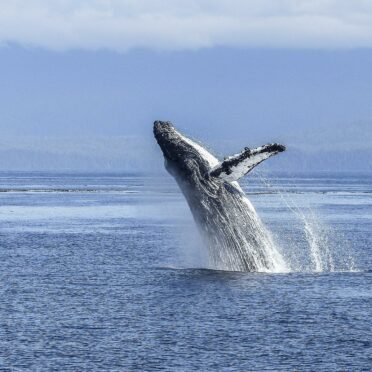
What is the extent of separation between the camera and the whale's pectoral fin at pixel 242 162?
25.8m

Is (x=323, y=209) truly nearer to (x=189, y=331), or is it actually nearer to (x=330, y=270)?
(x=330, y=270)

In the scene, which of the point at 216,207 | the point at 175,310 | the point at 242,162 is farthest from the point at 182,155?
the point at 175,310

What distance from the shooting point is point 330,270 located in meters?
32.4

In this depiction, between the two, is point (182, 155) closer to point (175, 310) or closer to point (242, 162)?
point (242, 162)

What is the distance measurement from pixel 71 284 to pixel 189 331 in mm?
8344

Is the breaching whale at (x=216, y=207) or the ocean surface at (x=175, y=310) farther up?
the breaching whale at (x=216, y=207)

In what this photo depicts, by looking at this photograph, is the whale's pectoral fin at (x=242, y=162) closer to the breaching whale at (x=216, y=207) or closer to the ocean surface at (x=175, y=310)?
the breaching whale at (x=216, y=207)

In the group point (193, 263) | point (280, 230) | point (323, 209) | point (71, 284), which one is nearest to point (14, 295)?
point (71, 284)

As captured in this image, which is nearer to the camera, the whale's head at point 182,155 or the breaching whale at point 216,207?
the breaching whale at point 216,207

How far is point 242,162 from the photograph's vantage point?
2670cm

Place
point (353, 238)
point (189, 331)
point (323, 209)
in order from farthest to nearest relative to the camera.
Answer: point (323, 209)
point (353, 238)
point (189, 331)

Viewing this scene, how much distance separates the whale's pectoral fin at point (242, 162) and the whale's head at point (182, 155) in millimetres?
820

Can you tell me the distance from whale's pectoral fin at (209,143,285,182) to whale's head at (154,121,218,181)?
820mm

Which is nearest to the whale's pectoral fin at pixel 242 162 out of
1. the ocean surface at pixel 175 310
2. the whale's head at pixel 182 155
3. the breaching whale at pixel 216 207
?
the breaching whale at pixel 216 207
